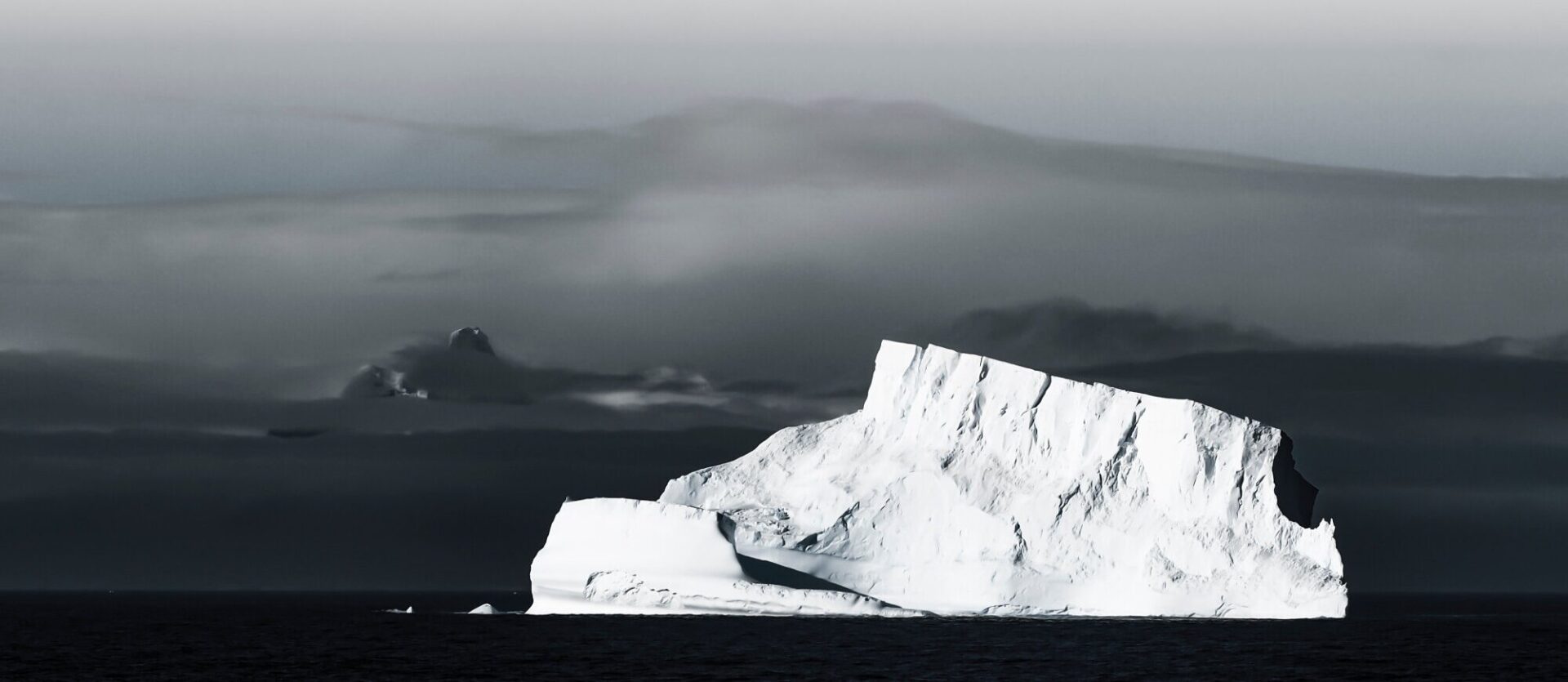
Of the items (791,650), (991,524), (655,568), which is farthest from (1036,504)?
(791,650)

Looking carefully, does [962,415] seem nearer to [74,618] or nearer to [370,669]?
[370,669]

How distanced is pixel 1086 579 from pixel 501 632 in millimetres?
16878

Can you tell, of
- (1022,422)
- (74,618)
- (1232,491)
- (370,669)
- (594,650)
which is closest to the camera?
(370,669)

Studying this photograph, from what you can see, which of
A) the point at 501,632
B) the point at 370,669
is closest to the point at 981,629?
the point at 501,632

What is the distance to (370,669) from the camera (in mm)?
43094

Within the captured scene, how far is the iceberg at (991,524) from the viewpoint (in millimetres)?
52656

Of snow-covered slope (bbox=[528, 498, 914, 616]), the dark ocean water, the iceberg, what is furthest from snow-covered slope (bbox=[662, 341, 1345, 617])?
snow-covered slope (bbox=[528, 498, 914, 616])

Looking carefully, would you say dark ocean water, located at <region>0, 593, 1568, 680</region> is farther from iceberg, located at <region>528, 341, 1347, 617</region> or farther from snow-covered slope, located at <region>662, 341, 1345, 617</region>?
snow-covered slope, located at <region>662, 341, 1345, 617</region>

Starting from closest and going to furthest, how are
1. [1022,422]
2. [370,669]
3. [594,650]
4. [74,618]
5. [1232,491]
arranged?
[370,669], [594,650], [1232,491], [1022,422], [74,618]

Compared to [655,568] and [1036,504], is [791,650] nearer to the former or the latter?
[655,568]

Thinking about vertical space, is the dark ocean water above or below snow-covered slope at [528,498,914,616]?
below

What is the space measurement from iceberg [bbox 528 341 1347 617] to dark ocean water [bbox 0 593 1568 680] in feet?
3.68

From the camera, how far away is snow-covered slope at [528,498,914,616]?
5275 cm

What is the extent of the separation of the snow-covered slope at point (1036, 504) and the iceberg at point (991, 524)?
0.05 m
